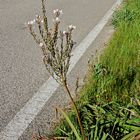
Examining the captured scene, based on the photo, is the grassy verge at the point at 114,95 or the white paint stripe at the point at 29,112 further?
the white paint stripe at the point at 29,112

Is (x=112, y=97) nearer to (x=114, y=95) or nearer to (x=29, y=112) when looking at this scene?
(x=114, y=95)

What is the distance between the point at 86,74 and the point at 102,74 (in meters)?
0.48

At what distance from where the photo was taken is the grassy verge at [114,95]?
3.37m

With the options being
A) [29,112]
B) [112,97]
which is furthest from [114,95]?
[29,112]

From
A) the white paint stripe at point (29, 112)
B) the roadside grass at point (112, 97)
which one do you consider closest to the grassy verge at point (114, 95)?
the roadside grass at point (112, 97)

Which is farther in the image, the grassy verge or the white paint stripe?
the white paint stripe

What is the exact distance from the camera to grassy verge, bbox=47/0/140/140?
11.0ft

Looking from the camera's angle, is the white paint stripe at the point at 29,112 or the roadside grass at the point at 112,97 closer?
Result: the roadside grass at the point at 112,97

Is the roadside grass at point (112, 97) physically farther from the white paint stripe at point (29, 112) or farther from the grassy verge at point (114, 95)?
the white paint stripe at point (29, 112)

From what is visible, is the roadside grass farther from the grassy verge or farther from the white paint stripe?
the white paint stripe

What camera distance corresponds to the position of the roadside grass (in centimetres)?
334

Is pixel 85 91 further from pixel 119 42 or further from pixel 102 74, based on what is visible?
pixel 119 42

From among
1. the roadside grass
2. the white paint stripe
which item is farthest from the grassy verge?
the white paint stripe

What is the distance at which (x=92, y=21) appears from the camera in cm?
816
